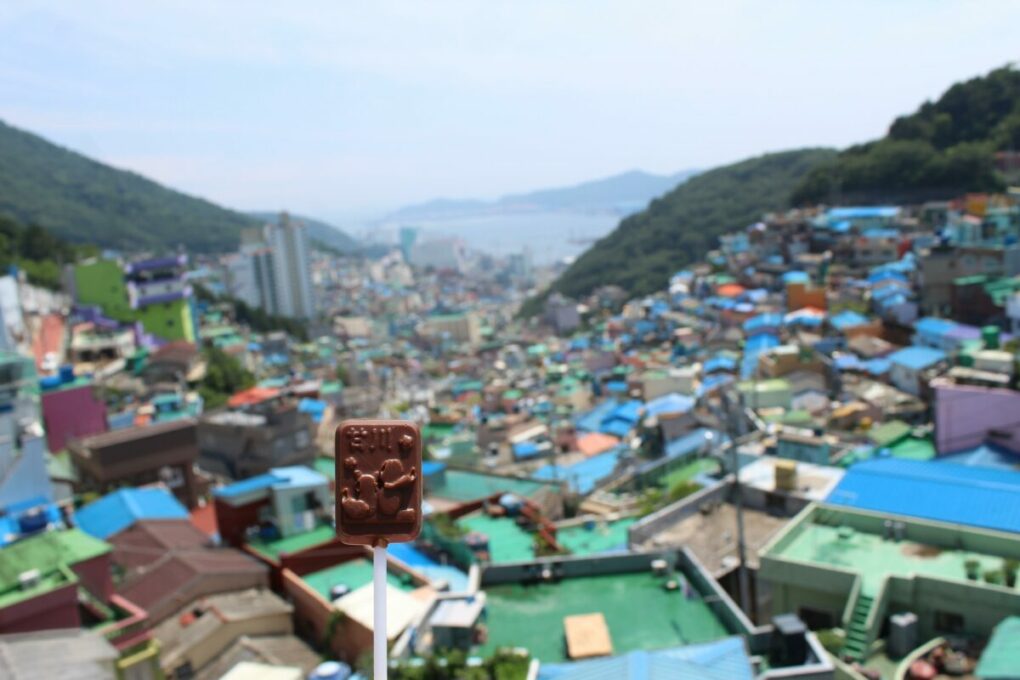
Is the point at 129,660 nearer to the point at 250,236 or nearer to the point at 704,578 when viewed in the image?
the point at 704,578

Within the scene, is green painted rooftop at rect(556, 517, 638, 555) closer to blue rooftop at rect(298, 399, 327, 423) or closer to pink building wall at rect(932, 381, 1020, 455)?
pink building wall at rect(932, 381, 1020, 455)

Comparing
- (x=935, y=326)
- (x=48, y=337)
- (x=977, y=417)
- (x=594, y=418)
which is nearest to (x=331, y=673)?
(x=977, y=417)

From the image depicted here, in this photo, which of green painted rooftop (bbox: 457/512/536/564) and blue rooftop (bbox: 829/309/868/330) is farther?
blue rooftop (bbox: 829/309/868/330)

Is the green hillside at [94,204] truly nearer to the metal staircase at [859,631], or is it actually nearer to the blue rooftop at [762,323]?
the blue rooftop at [762,323]

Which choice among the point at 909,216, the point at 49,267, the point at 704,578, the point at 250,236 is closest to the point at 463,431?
the point at 704,578

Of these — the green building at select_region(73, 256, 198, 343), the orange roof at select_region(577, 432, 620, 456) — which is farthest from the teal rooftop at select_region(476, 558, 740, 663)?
the green building at select_region(73, 256, 198, 343)

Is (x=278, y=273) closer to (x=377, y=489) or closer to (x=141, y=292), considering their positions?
Result: (x=141, y=292)
